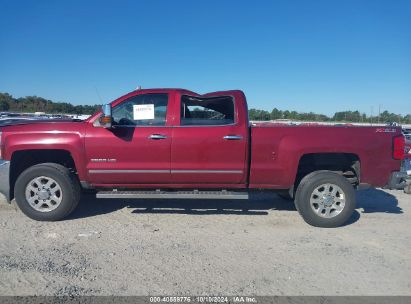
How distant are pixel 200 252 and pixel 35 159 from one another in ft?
9.89

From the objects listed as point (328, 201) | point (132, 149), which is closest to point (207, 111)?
point (132, 149)

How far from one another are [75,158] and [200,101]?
2.01m

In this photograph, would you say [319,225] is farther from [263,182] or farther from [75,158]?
[75,158]

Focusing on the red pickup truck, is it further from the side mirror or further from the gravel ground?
the gravel ground

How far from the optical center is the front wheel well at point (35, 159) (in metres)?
5.21

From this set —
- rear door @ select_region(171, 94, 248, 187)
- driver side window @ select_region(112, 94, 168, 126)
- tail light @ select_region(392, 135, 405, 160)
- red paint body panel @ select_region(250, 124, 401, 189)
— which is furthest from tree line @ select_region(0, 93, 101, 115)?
tail light @ select_region(392, 135, 405, 160)

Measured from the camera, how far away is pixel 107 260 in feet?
12.5

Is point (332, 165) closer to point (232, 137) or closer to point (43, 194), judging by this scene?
point (232, 137)

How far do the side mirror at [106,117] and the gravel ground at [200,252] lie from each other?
1398mm

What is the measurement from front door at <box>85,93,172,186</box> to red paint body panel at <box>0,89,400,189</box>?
0.04ft

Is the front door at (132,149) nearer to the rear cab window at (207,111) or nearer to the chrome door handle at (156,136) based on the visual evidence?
the chrome door handle at (156,136)

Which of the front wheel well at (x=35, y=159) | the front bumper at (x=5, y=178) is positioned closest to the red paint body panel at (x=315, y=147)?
the front wheel well at (x=35, y=159)

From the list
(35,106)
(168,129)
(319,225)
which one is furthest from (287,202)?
(35,106)

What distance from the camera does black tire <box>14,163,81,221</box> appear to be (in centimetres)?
504
